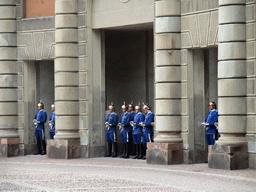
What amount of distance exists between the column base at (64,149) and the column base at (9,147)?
200 centimetres

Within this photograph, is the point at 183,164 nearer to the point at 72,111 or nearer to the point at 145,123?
the point at 145,123

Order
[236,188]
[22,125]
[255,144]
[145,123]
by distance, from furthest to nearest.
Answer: [22,125] → [145,123] → [255,144] → [236,188]

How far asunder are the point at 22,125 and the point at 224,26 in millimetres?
9997

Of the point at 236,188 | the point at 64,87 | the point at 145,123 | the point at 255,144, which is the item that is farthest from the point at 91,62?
the point at 236,188

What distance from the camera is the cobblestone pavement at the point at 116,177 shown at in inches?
611

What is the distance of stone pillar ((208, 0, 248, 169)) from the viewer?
19828mm

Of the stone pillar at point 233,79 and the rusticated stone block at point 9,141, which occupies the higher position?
the stone pillar at point 233,79

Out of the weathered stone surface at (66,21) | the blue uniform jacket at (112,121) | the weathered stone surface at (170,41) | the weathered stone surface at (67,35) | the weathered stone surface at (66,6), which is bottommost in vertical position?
the blue uniform jacket at (112,121)

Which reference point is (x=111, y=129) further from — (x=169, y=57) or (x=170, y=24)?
(x=170, y=24)

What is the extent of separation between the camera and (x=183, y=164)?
21.9m

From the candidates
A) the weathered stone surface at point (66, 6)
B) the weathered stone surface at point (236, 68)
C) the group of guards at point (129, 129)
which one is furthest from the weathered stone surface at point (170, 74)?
the weathered stone surface at point (66, 6)

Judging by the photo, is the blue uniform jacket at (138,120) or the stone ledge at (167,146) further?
the blue uniform jacket at (138,120)

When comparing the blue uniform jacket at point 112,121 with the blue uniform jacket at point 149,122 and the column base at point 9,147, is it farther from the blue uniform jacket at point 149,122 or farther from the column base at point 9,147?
the column base at point 9,147

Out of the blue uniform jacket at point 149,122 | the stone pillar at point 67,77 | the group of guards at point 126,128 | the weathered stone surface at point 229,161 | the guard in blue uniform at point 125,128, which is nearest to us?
the weathered stone surface at point 229,161
